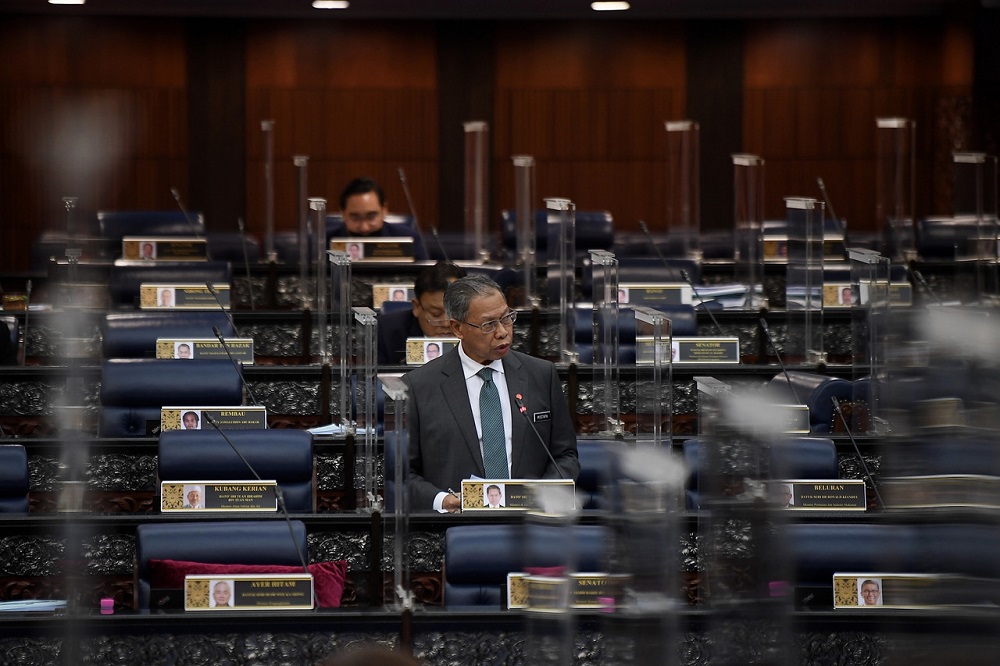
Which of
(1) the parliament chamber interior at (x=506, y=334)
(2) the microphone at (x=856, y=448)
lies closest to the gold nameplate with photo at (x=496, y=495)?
(1) the parliament chamber interior at (x=506, y=334)

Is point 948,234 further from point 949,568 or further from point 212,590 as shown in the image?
point 949,568

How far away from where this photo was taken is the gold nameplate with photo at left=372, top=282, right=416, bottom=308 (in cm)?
742

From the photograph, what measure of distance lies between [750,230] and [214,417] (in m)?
3.73

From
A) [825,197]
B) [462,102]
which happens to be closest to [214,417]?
[825,197]

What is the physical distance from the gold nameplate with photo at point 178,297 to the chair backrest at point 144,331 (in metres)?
0.55

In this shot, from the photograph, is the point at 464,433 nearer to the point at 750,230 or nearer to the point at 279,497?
the point at 279,497

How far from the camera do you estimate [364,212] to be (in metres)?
8.16

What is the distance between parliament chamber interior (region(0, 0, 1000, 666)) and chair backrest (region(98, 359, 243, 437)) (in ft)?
0.03

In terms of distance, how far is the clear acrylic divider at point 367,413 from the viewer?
469 centimetres

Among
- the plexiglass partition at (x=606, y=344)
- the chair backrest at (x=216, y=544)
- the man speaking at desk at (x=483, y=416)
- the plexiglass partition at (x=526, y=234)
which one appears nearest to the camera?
the chair backrest at (x=216, y=544)

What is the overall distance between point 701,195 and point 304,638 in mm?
9012

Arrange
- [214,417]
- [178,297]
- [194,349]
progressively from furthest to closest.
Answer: [178,297], [194,349], [214,417]

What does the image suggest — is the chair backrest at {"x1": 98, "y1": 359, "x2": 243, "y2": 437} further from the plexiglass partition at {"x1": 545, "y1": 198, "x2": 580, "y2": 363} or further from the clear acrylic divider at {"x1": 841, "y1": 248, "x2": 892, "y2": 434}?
the clear acrylic divider at {"x1": 841, "y1": 248, "x2": 892, "y2": 434}

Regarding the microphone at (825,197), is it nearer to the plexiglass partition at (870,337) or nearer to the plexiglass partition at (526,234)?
the plexiglass partition at (526,234)
